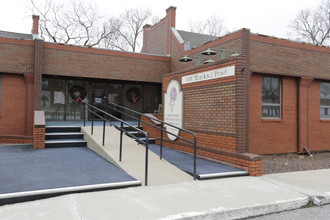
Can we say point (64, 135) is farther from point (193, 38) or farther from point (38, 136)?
point (193, 38)

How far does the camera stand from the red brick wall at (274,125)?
1017 centimetres

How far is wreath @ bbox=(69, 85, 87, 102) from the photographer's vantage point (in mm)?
13992

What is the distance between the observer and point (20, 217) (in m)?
3.63

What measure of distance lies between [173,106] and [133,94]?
6127mm

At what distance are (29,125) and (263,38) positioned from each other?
10.2 metres

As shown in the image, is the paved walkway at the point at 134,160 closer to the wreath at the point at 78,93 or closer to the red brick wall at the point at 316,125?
the wreath at the point at 78,93

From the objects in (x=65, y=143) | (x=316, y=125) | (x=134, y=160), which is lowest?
(x=134, y=160)

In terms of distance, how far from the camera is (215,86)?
24.8 feet

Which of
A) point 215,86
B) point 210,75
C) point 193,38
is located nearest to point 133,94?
point 193,38

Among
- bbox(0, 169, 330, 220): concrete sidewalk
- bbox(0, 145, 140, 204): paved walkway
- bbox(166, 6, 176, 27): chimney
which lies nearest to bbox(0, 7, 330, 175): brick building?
bbox(0, 169, 330, 220): concrete sidewalk

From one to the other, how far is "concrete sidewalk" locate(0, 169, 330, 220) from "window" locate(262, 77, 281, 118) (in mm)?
5171

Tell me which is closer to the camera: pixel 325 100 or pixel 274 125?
pixel 274 125

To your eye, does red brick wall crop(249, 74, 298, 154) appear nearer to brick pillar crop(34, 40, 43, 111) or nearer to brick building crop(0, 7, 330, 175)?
brick building crop(0, 7, 330, 175)

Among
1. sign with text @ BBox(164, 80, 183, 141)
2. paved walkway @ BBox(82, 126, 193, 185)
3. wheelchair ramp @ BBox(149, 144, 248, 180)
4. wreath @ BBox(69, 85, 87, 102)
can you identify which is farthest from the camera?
wreath @ BBox(69, 85, 87, 102)
